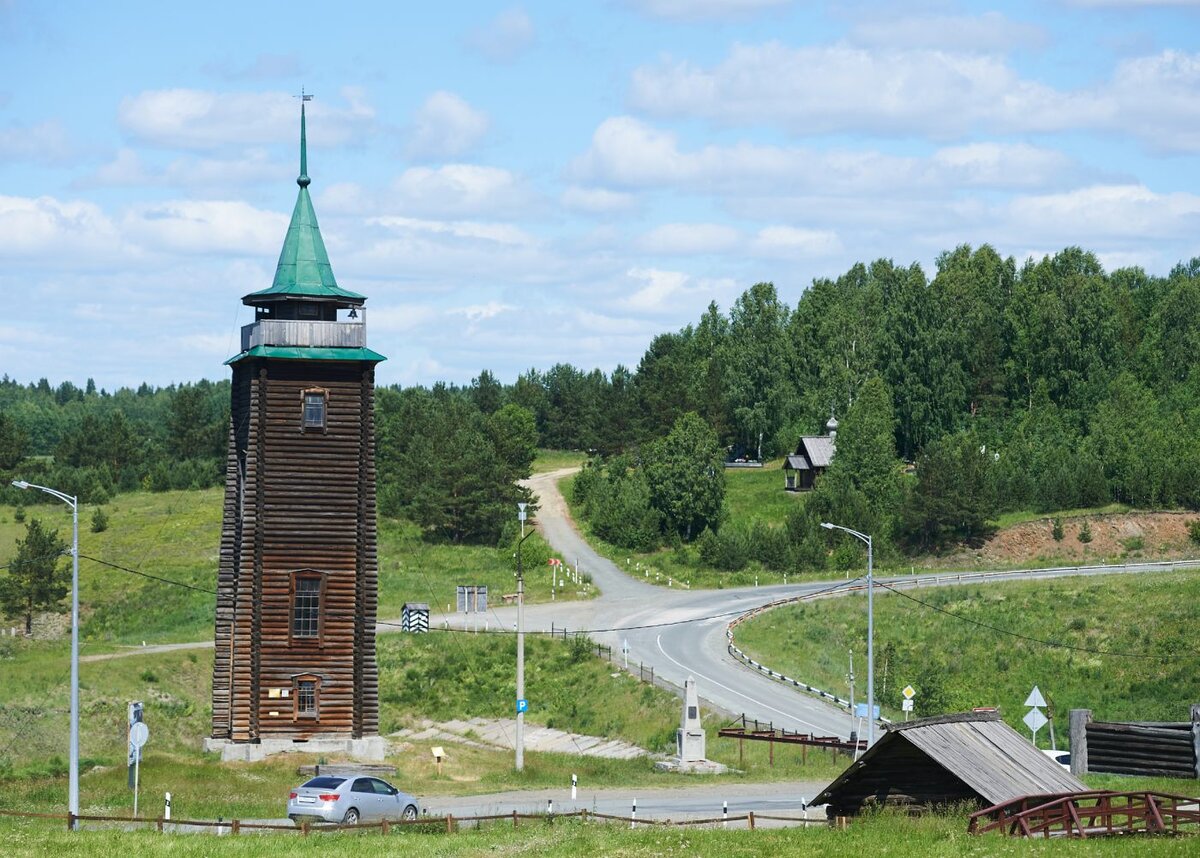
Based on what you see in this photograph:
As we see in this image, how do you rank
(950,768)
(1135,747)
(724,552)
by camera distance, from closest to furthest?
(950,768), (1135,747), (724,552)

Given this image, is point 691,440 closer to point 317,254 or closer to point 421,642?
point 421,642

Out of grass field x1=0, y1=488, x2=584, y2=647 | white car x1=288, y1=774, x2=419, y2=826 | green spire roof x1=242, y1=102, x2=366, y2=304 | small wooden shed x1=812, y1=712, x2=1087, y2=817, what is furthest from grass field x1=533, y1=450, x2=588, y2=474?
small wooden shed x1=812, y1=712, x2=1087, y2=817

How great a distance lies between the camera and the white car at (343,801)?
3791cm

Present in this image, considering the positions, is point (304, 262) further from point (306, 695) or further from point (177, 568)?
point (177, 568)

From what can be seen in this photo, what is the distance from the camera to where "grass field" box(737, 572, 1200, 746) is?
70.2 m

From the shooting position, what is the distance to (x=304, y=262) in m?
57.6

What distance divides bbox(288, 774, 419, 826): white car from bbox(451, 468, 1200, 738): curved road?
26633 millimetres

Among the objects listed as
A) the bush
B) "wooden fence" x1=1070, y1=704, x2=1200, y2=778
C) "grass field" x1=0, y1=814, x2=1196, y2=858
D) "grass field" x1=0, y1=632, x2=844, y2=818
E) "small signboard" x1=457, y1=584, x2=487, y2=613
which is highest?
the bush

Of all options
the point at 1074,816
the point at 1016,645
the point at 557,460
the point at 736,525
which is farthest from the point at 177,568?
the point at 1074,816

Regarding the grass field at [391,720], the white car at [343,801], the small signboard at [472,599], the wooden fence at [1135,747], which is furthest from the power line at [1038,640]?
the white car at [343,801]

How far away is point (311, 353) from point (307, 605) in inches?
321

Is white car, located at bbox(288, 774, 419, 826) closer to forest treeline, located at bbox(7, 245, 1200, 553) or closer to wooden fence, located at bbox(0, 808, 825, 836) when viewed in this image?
wooden fence, located at bbox(0, 808, 825, 836)

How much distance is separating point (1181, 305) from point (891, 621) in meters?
62.8

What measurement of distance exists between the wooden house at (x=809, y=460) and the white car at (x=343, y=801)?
7944cm
